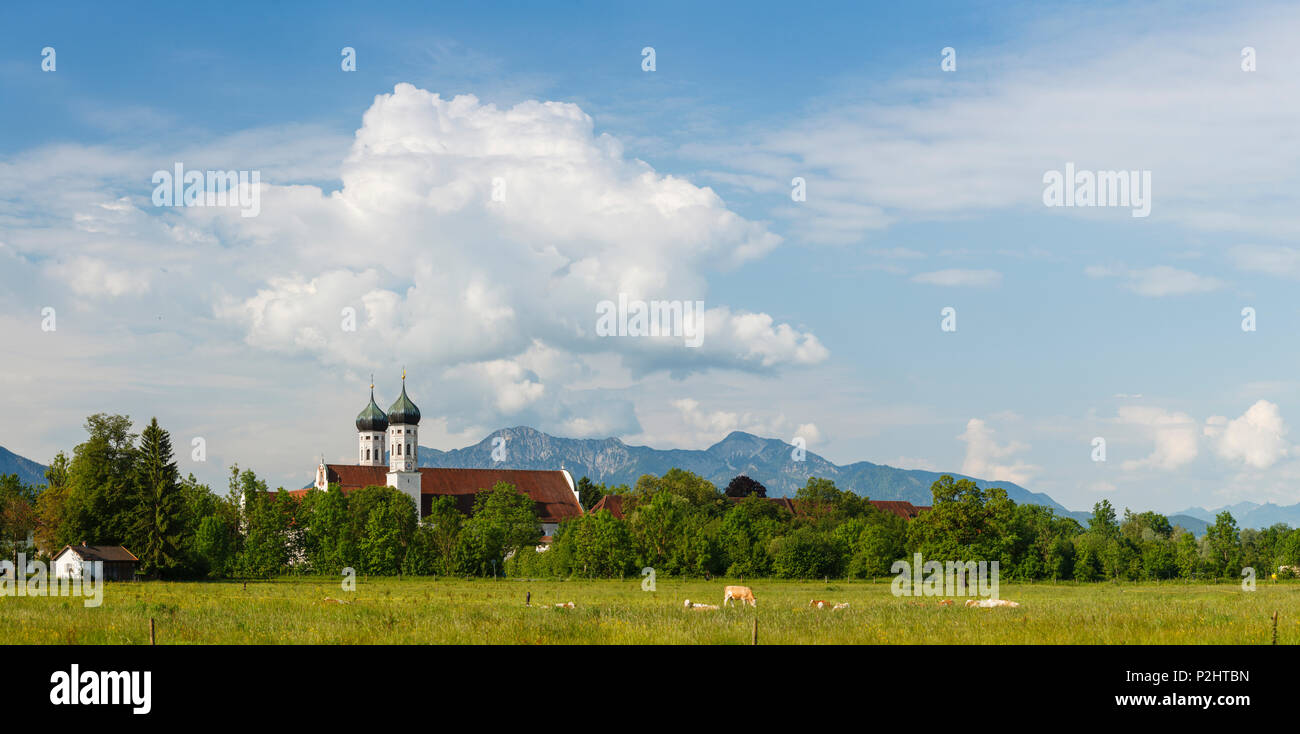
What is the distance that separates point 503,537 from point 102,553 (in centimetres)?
4796

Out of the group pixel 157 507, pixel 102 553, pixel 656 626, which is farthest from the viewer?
pixel 157 507

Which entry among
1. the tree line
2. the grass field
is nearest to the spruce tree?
the tree line

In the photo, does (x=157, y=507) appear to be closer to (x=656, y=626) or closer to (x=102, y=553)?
(x=102, y=553)

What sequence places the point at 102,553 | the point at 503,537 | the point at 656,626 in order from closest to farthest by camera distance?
the point at 656,626, the point at 102,553, the point at 503,537

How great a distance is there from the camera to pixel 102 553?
8838cm

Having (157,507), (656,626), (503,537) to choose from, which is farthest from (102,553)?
(656,626)

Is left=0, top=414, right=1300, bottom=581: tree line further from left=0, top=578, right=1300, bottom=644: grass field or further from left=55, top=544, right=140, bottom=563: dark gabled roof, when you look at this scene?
left=0, top=578, right=1300, bottom=644: grass field

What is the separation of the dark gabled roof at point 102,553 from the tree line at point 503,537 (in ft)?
3.78

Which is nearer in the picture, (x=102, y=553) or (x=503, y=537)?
(x=102, y=553)

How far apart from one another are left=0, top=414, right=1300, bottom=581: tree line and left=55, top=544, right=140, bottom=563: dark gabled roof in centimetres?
115
